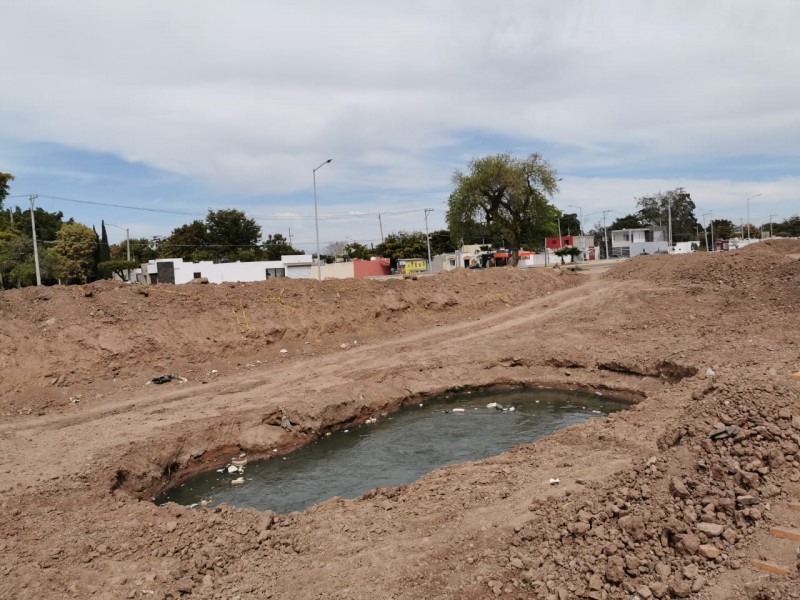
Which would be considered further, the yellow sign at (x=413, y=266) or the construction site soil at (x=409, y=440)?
the yellow sign at (x=413, y=266)

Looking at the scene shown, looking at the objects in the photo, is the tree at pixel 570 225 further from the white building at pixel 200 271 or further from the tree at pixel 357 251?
the white building at pixel 200 271

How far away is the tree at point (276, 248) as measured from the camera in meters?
76.5

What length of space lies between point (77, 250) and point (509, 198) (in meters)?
42.7

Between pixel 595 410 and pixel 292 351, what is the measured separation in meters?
9.79

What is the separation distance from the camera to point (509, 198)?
47.2 meters

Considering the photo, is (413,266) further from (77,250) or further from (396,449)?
(396,449)

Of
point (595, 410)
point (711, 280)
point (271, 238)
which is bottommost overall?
point (595, 410)

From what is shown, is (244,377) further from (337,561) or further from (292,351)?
(337,561)

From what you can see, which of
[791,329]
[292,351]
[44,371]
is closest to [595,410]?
[791,329]

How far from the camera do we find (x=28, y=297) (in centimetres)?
1816

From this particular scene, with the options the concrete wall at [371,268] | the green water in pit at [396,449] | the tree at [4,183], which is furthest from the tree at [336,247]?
the green water in pit at [396,449]

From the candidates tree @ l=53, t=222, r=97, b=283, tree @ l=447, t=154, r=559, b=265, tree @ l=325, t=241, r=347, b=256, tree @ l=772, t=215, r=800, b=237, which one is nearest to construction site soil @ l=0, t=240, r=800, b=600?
tree @ l=447, t=154, r=559, b=265

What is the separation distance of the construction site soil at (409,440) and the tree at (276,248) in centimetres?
5350

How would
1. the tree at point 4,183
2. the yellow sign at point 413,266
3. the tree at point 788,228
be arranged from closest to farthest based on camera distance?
the tree at point 4,183
the yellow sign at point 413,266
the tree at point 788,228
